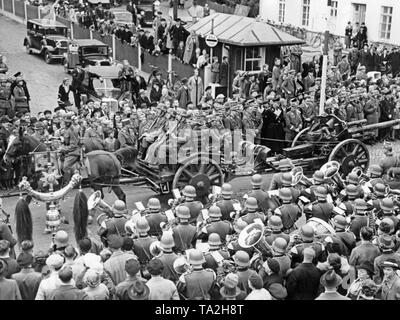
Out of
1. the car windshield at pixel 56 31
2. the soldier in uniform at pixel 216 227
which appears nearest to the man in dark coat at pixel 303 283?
the soldier in uniform at pixel 216 227

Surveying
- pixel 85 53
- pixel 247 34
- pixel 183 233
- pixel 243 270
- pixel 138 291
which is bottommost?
pixel 183 233

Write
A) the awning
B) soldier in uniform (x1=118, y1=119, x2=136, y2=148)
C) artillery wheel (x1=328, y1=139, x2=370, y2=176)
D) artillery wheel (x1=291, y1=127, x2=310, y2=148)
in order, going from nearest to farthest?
soldier in uniform (x1=118, y1=119, x2=136, y2=148) < artillery wheel (x1=328, y1=139, x2=370, y2=176) < artillery wheel (x1=291, y1=127, x2=310, y2=148) < the awning

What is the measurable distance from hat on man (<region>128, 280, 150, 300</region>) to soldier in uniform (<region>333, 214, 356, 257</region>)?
10.4 ft

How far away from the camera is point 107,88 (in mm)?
23219

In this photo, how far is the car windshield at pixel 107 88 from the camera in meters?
22.9

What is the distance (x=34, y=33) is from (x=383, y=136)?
53.2 feet

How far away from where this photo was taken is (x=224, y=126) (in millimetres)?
15875

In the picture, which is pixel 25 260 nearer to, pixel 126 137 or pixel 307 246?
pixel 307 246

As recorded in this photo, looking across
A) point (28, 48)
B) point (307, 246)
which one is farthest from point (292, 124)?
point (28, 48)

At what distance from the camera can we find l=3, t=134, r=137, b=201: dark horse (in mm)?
13820

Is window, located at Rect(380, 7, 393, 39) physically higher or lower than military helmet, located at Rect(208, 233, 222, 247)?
higher

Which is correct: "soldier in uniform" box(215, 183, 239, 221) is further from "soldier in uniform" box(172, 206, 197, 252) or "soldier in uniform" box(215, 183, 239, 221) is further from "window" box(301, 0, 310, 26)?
"window" box(301, 0, 310, 26)

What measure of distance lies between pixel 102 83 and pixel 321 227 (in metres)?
14.2

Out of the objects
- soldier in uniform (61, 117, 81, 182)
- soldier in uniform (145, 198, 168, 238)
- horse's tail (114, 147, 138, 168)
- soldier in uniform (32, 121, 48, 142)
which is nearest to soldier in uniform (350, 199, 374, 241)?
soldier in uniform (145, 198, 168, 238)
